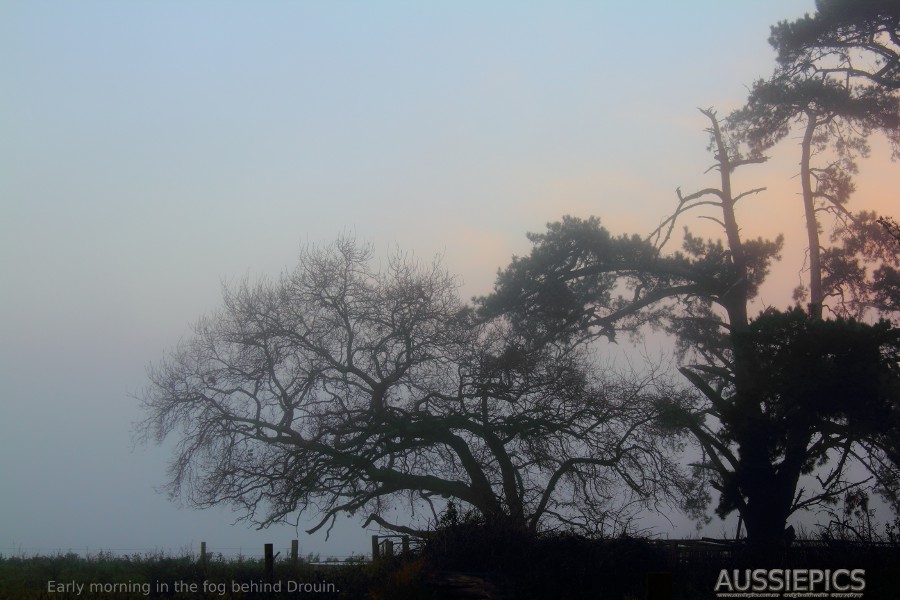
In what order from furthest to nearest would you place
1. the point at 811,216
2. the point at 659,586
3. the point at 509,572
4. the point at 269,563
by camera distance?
the point at 811,216
the point at 269,563
the point at 509,572
the point at 659,586

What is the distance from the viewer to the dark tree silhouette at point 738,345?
20.2m

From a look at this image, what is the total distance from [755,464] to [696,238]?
28.8ft

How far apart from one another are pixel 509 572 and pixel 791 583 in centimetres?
545

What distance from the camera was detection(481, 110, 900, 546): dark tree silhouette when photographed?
20234 mm

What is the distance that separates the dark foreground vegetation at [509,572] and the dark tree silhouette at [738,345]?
81.4 inches

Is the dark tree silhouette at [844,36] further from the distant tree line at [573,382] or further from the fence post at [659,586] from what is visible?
the fence post at [659,586]

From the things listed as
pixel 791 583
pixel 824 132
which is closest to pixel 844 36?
pixel 824 132

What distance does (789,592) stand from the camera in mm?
15836

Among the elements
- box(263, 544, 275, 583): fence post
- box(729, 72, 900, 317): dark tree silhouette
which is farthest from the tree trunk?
box(263, 544, 275, 583): fence post

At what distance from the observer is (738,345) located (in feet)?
72.7

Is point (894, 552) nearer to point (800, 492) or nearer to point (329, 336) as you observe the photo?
point (800, 492)

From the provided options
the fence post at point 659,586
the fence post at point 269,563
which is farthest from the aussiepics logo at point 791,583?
the fence post at point 269,563

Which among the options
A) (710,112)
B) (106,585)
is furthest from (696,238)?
(106,585)

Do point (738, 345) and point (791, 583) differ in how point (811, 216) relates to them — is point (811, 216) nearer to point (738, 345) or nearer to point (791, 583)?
point (738, 345)
